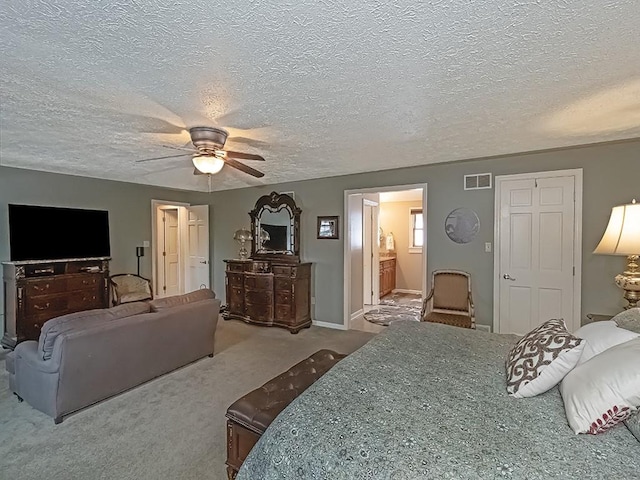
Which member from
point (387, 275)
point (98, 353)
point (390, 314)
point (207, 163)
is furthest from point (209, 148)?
point (387, 275)

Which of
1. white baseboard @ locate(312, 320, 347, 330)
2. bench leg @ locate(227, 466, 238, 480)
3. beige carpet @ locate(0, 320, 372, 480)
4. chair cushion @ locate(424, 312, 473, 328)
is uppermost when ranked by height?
chair cushion @ locate(424, 312, 473, 328)

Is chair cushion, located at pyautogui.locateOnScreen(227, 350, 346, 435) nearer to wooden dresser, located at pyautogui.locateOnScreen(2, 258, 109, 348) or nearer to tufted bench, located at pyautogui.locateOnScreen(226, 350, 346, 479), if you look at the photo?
tufted bench, located at pyautogui.locateOnScreen(226, 350, 346, 479)

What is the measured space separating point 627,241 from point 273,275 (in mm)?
4080

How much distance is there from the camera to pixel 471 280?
4086 mm

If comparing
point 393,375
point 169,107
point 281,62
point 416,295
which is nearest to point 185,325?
point 169,107

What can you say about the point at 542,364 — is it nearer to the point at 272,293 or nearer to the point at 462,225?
the point at 462,225

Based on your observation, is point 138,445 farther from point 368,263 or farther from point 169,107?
point 368,263

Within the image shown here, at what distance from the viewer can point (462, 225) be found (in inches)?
162

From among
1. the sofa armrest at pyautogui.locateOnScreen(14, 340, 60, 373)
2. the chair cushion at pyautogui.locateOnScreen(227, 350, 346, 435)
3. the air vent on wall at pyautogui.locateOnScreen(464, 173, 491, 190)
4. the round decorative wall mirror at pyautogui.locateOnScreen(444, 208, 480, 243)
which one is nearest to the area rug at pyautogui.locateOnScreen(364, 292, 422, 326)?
the round decorative wall mirror at pyautogui.locateOnScreen(444, 208, 480, 243)

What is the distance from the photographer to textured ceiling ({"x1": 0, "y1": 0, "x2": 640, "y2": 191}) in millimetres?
1385

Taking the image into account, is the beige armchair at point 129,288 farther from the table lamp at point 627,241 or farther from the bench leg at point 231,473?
the table lamp at point 627,241

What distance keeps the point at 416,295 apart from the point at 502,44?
6844mm

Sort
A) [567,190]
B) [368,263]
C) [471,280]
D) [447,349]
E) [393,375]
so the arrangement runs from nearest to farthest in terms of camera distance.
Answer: [393,375] < [447,349] < [567,190] < [471,280] < [368,263]

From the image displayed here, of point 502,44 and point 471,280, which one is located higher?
point 502,44
